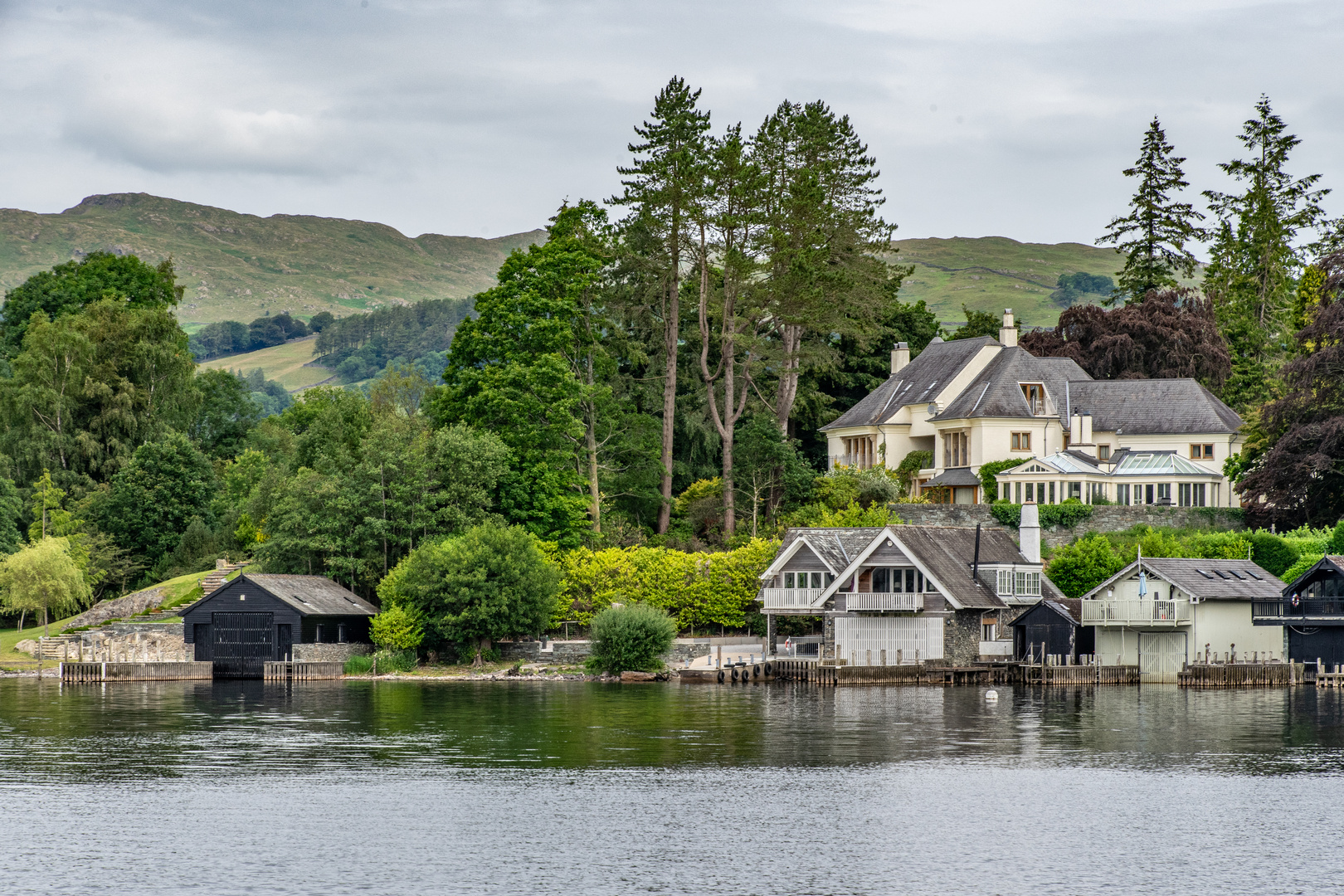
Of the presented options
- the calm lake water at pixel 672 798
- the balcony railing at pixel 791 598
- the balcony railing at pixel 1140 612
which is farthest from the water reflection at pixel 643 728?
the balcony railing at pixel 791 598

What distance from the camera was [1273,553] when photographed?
73188mm

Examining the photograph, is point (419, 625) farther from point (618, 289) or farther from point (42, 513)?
point (42, 513)

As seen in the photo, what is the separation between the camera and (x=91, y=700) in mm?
61906

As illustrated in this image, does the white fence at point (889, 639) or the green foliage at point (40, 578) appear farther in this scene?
the green foliage at point (40, 578)

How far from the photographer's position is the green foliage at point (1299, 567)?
70750mm

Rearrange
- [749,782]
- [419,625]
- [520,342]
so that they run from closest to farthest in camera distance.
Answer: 1. [749,782]
2. [419,625]
3. [520,342]

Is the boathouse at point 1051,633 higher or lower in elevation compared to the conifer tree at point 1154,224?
lower

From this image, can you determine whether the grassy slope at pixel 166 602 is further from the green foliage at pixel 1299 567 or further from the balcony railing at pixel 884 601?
the green foliage at pixel 1299 567

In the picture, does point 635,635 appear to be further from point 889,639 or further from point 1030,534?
point 1030,534

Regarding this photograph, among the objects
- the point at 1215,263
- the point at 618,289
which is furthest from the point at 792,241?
the point at 1215,263

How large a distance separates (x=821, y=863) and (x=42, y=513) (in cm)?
6975

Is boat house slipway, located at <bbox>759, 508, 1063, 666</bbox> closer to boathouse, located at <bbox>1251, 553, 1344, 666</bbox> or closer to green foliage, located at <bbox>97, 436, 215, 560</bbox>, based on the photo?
boathouse, located at <bbox>1251, 553, 1344, 666</bbox>

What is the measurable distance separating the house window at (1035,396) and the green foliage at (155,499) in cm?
4853

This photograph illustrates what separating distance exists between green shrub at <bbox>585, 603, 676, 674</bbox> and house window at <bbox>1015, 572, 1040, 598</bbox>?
16.3 metres
